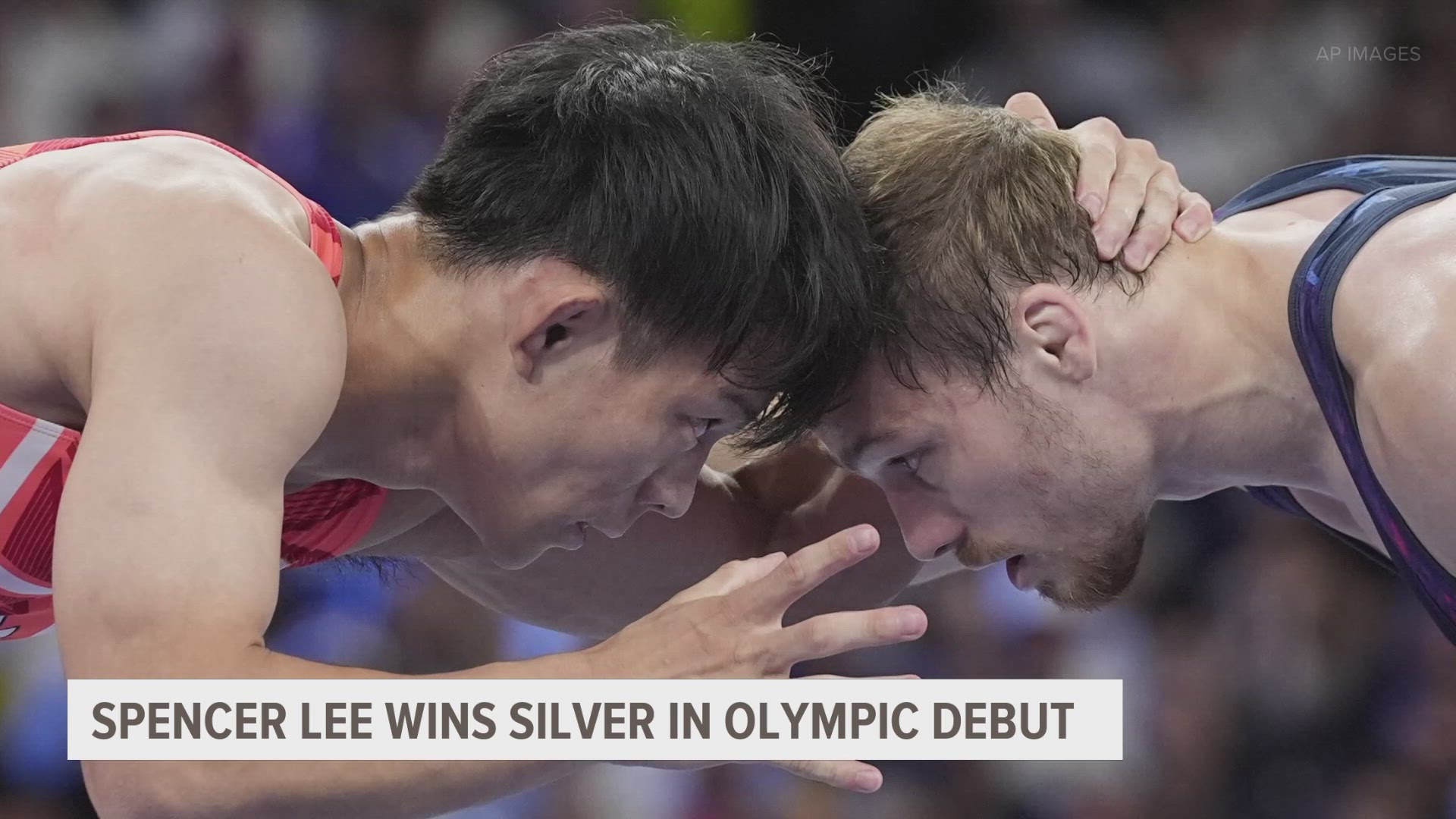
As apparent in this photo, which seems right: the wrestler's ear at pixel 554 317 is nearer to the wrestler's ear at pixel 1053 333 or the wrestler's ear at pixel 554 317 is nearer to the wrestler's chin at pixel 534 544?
the wrestler's chin at pixel 534 544

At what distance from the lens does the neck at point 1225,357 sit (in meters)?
1.93

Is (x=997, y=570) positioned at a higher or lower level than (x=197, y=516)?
higher

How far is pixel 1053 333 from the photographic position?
1997 millimetres

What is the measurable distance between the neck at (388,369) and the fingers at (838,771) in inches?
26.9

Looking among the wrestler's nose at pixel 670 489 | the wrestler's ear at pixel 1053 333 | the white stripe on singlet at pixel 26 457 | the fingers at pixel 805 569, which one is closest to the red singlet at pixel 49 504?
the white stripe on singlet at pixel 26 457

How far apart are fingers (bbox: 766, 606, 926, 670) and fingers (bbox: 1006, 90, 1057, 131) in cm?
98

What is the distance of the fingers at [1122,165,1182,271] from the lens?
1.99 meters

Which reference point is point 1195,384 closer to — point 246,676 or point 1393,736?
point 246,676

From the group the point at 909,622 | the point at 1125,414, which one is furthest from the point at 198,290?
the point at 1125,414

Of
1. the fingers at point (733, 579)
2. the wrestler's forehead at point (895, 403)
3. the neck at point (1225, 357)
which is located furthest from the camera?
the wrestler's forehead at point (895, 403)

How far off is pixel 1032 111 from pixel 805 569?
1.04 metres

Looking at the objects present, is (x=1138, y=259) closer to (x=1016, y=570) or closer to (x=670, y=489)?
(x=1016, y=570)

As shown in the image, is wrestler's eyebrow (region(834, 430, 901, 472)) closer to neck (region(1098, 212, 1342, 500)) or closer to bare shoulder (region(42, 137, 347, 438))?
neck (region(1098, 212, 1342, 500))

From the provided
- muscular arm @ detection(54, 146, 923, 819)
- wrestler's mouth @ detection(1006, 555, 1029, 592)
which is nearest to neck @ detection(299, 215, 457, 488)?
muscular arm @ detection(54, 146, 923, 819)
